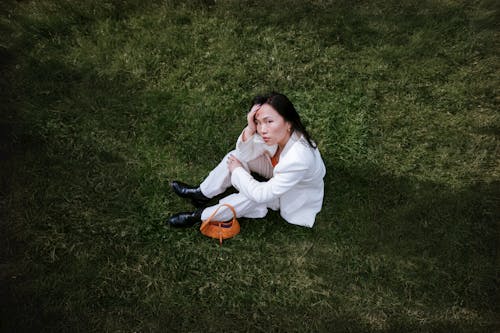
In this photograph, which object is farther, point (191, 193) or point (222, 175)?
point (191, 193)

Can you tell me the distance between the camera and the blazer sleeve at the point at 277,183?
138 inches

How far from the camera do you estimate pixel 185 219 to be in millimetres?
4242

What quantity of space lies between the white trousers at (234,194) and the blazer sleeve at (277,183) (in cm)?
29

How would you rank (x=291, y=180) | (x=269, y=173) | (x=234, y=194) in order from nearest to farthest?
(x=291, y=180)
(x=234, y=194)
(x=269, y=173)

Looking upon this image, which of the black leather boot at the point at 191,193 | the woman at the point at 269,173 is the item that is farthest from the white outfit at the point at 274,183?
the black leather boot at the point at 191,193

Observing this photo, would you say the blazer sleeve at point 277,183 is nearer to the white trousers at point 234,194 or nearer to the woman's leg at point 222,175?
the white trousers at point 234,194

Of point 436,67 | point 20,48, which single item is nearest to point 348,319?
point 436,67

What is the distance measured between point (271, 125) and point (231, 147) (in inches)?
66.0

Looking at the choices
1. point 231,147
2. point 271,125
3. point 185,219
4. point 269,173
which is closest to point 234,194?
point 269,173

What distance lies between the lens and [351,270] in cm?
415

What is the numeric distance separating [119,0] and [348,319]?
6287 mm

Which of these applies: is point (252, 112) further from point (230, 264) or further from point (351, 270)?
point (351, 270)

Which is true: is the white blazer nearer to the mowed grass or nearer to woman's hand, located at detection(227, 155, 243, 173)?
woman's hand, located at detection(227, 155, 243, 173)

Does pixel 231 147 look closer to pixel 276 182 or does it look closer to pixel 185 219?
pixel 185 219
